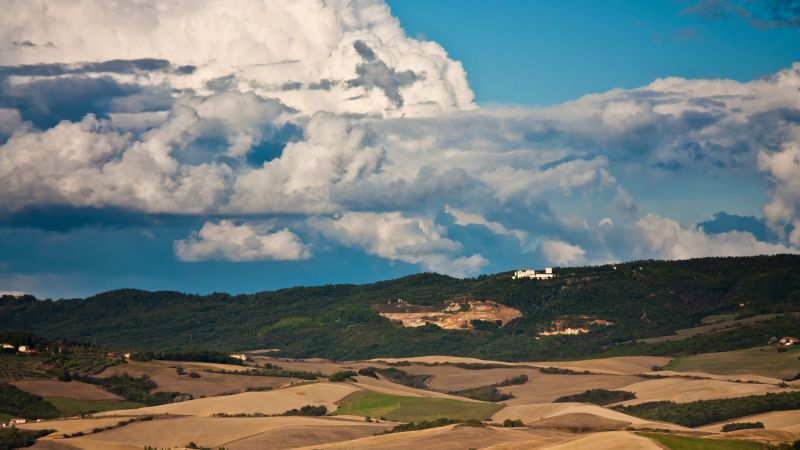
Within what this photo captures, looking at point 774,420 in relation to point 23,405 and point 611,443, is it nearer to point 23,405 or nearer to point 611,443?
point 611,443

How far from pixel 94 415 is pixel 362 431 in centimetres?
4277

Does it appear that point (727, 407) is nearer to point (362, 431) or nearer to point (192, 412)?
point (362, 431)

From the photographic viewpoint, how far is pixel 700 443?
441 feet

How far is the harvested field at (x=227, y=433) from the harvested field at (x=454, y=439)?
6418 millimetres

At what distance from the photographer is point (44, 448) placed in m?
147

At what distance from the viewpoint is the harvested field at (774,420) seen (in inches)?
6522

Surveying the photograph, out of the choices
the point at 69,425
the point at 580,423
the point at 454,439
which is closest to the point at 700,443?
the point at 454,439

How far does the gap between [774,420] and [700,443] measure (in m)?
44.1

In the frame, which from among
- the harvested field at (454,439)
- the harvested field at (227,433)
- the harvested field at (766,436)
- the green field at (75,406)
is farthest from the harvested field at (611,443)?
the green field at (75,406)

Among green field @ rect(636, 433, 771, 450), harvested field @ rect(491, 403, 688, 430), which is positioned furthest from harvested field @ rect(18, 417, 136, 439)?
green field @ rect(636, 433, 771, 450)

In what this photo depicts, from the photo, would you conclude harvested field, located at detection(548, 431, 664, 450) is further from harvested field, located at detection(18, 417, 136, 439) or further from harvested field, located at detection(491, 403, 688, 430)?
harvested field, located at detection(18, 417, 136, 439)

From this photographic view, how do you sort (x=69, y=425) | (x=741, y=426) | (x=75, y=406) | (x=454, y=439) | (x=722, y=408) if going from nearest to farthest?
(x=454, y=439)
(x=69, y=425)
(x=741, y=426)
(x=722, y=408)
(x=75, y=406)

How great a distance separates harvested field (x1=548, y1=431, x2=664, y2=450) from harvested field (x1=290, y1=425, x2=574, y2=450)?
6.37 metres

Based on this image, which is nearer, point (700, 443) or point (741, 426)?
point (700, 443)
